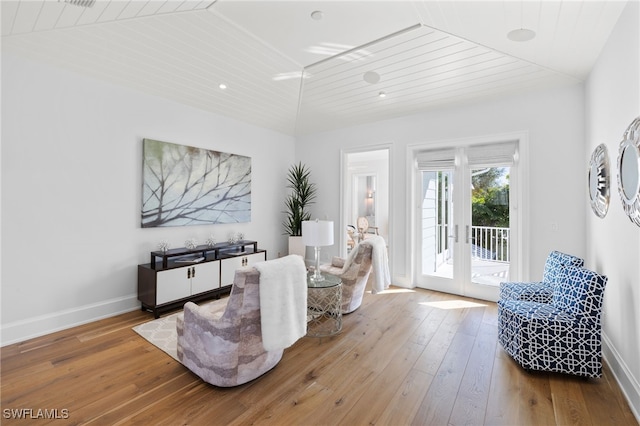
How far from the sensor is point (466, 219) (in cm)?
434

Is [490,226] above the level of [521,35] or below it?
below

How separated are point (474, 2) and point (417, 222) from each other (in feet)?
9.94

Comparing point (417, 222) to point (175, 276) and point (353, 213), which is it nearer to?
point (175, 276)

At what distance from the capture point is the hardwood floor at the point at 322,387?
1.89m

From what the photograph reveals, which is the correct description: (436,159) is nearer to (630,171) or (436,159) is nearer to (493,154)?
(493,154)

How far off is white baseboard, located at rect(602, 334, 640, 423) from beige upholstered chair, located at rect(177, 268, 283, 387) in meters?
2.50

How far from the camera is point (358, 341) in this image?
2.93m

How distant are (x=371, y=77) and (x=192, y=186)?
294 cm

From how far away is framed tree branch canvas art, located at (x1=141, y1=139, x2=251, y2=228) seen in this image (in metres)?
3.85

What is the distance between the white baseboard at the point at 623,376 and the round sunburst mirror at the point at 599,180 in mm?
1183

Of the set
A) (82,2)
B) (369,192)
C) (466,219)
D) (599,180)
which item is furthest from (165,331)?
(369,192)

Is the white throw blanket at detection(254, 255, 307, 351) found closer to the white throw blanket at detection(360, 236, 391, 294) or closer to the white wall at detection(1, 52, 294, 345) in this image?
the white throw blanket at detection(360, 236, 391, 294)

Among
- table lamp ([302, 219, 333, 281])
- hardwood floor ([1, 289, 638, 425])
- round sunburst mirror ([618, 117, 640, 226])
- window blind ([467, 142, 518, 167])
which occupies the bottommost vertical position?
hardwood floor ([1, 289, 638, 425])

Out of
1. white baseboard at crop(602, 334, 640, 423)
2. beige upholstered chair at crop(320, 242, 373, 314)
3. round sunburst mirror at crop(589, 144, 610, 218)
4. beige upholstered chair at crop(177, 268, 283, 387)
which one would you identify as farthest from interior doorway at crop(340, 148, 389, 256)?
beige upholstered chair at crop(177, 268, 283, 387)
